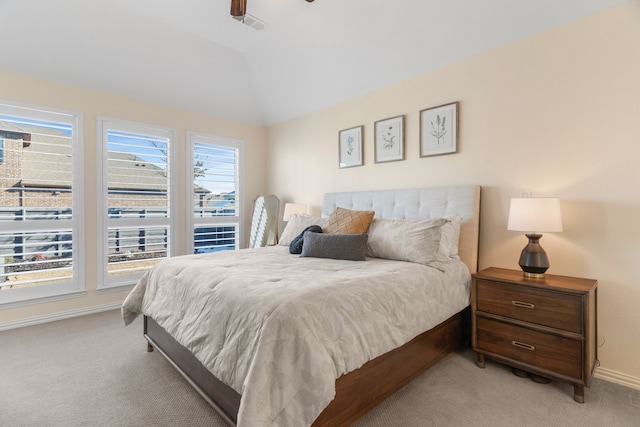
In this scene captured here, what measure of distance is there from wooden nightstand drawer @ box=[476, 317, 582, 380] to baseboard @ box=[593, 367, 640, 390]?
1.71 ft

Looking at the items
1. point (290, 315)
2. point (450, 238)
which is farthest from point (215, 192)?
point (290, 315)

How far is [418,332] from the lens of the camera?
1.92 metres

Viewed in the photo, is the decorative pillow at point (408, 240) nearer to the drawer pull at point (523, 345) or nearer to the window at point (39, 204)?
the drawer pull at point (523, 345)

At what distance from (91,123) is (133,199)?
36.6 inches

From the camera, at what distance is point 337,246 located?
251 centimetres

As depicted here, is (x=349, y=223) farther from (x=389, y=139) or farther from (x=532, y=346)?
(x=532, y=346)

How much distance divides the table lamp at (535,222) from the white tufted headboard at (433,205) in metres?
0.45

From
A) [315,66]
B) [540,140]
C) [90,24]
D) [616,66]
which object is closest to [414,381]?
[540,140]

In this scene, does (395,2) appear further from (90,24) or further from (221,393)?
(221,393)

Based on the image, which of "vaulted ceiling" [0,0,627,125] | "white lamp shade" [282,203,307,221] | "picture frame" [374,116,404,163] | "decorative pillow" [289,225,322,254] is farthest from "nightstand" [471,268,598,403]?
"white lamp shade" [282,203,307,221]

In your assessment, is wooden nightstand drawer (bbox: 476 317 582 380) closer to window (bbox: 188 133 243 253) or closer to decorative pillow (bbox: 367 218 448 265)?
decorative pillow (bbox: 367 218 448 265)

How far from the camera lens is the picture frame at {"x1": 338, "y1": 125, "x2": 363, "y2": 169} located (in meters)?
3.66

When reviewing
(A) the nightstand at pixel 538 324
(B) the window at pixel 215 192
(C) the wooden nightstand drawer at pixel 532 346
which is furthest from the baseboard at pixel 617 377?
(B) the window at pixel 215 192

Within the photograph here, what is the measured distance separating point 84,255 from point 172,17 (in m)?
2.69
